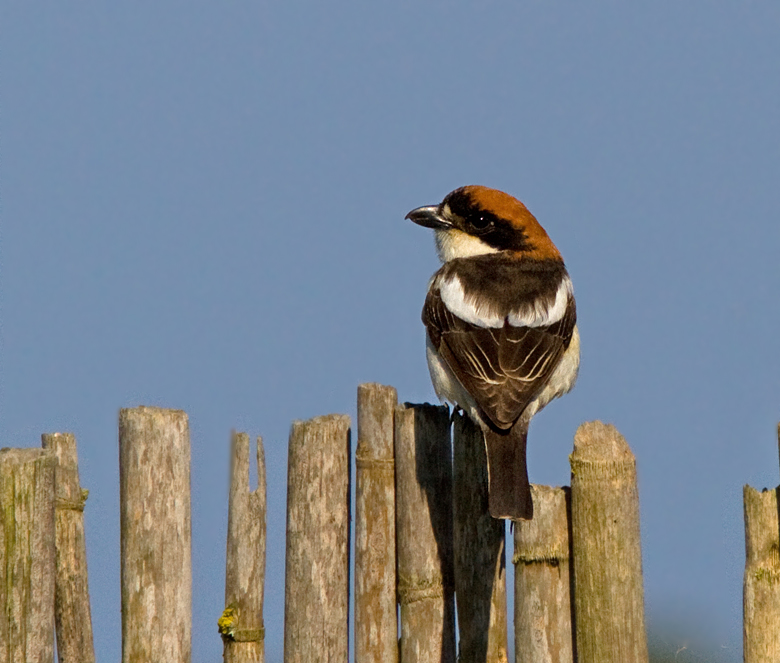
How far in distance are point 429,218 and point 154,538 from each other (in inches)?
136

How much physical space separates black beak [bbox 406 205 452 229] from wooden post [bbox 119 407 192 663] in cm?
311

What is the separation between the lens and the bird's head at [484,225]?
7.09 m

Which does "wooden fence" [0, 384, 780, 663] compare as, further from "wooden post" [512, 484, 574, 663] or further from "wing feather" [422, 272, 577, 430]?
"wing feather" [422, 272, 577, 430]

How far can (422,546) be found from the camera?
5.25 meters

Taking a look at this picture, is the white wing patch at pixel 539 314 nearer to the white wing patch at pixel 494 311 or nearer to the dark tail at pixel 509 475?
the white wing patch at pixel 494 311

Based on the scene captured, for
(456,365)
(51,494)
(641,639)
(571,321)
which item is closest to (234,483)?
(51,494)

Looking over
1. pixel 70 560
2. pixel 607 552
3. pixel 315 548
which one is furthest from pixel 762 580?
pixel 70 560

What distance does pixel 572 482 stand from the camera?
486 cm

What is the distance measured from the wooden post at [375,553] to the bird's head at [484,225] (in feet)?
7.36

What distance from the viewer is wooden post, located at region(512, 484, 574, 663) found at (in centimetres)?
489

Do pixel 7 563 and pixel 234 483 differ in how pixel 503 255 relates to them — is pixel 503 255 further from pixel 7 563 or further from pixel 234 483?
pixel 7 563

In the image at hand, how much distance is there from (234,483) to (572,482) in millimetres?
1603

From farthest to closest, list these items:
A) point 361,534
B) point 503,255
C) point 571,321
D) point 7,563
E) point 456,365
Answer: point 503,255, point 571,321, point 456,365, point 361,534, point 7,563

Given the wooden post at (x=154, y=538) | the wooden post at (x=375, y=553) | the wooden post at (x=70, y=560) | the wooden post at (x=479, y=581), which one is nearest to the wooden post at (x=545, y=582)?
the wooden post at (x=479, y=581)
